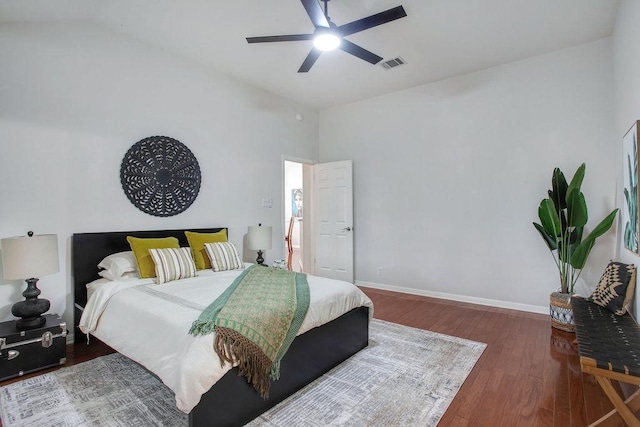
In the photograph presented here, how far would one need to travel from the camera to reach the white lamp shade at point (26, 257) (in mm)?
2350

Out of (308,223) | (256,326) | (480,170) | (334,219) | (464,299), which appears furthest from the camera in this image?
(308,223)

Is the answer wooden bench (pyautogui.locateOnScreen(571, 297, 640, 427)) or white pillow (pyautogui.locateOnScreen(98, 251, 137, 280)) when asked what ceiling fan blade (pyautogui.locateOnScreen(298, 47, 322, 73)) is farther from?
wooden bench (pyautogui.locateOnScreen(571, 297, 640, 427))

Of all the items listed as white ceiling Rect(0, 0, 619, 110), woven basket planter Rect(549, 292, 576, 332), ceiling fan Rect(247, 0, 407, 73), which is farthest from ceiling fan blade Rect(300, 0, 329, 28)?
woven basket planter Rect(549, 292, 576, 332)

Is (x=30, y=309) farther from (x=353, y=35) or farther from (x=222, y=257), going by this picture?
(x=353, y=35)

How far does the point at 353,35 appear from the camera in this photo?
3312 mm

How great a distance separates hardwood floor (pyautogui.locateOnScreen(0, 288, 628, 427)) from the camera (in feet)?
6.24

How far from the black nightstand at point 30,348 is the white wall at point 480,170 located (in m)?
3.93

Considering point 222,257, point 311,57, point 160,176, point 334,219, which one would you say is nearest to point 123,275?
point 222,257

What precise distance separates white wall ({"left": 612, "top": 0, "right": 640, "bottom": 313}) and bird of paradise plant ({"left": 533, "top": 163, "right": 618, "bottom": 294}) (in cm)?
28

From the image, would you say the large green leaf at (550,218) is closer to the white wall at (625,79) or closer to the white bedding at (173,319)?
the white wall at (625,79)

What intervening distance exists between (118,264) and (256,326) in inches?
71.9

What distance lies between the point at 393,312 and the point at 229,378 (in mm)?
2574

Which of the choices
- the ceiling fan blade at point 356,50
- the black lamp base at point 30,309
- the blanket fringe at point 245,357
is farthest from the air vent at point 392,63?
the black lamp base at point 30,309

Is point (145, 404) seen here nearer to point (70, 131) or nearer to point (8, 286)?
point (8, 286)
